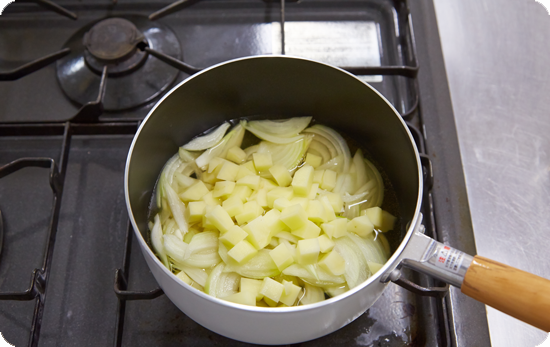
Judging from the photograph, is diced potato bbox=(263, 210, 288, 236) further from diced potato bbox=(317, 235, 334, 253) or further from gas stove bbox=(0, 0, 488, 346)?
gas stove bbox=(0, 0, 488, 346)

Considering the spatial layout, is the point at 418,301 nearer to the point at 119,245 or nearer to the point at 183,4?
the point at 119,245

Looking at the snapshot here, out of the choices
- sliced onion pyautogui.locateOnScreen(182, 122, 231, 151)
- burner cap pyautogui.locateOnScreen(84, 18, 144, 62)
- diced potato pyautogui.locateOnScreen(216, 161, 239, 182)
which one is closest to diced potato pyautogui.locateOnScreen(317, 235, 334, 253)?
diced potato pyautogui.locateOnScreen(216, 161, 239, 182)

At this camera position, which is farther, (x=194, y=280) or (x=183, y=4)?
(x=183, y=4)

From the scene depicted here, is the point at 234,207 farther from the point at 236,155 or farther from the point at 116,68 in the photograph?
the point at 116,68

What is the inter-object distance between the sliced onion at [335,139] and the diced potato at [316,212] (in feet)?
0.52

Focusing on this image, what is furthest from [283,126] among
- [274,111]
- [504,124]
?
[504,124]

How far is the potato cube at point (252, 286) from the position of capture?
2.26 feet

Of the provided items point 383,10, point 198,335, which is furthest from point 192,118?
point 383,10

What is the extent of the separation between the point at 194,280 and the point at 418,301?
0.38m

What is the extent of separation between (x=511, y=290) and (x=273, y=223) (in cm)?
35

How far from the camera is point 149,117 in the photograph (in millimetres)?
744

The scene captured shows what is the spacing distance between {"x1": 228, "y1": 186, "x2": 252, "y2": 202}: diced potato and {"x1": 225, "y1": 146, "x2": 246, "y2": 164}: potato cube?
0.09 meters

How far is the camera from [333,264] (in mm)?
694

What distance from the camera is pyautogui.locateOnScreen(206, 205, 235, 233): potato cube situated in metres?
0.72
